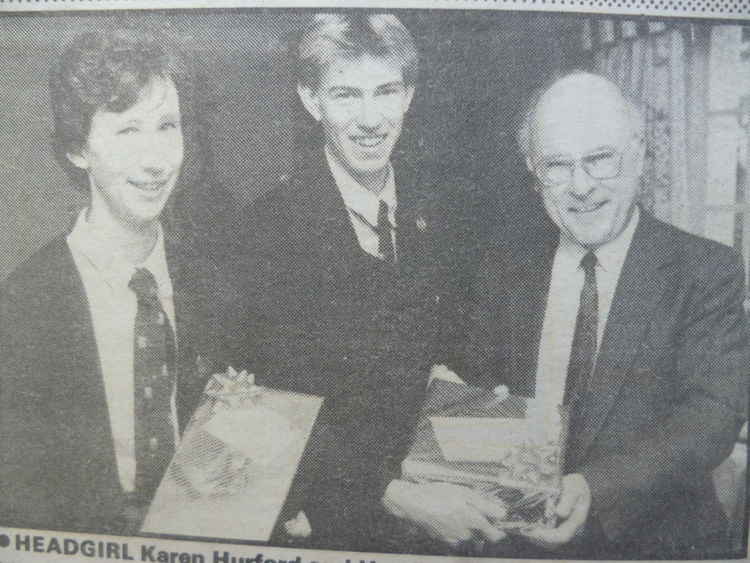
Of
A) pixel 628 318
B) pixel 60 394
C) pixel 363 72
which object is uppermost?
pixel 363 72

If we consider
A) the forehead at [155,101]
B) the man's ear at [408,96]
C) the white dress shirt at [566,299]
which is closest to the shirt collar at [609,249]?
the white dress shirt at [566,299]

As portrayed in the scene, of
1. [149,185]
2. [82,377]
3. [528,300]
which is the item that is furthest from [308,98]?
[82,377]

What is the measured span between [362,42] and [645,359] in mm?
742

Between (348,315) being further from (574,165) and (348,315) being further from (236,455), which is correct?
(574,165)

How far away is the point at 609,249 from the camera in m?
1.32

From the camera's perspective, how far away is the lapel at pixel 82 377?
1.32m

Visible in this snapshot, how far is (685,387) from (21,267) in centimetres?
120

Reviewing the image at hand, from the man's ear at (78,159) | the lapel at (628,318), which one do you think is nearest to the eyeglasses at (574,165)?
the lapel at (628,318)

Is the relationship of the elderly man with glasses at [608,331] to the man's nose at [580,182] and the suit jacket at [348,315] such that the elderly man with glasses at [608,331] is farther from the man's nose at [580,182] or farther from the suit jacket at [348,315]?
the suit jacket at [348,315]

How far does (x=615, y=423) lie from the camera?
1.30 m

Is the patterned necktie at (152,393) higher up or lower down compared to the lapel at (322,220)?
lower down

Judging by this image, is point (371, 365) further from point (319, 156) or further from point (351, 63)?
point (351, 63)

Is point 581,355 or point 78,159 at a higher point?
point 78,159

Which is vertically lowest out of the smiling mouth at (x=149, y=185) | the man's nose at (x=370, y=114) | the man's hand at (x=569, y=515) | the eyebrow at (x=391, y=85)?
the man's hand at (x=569, y=515)
